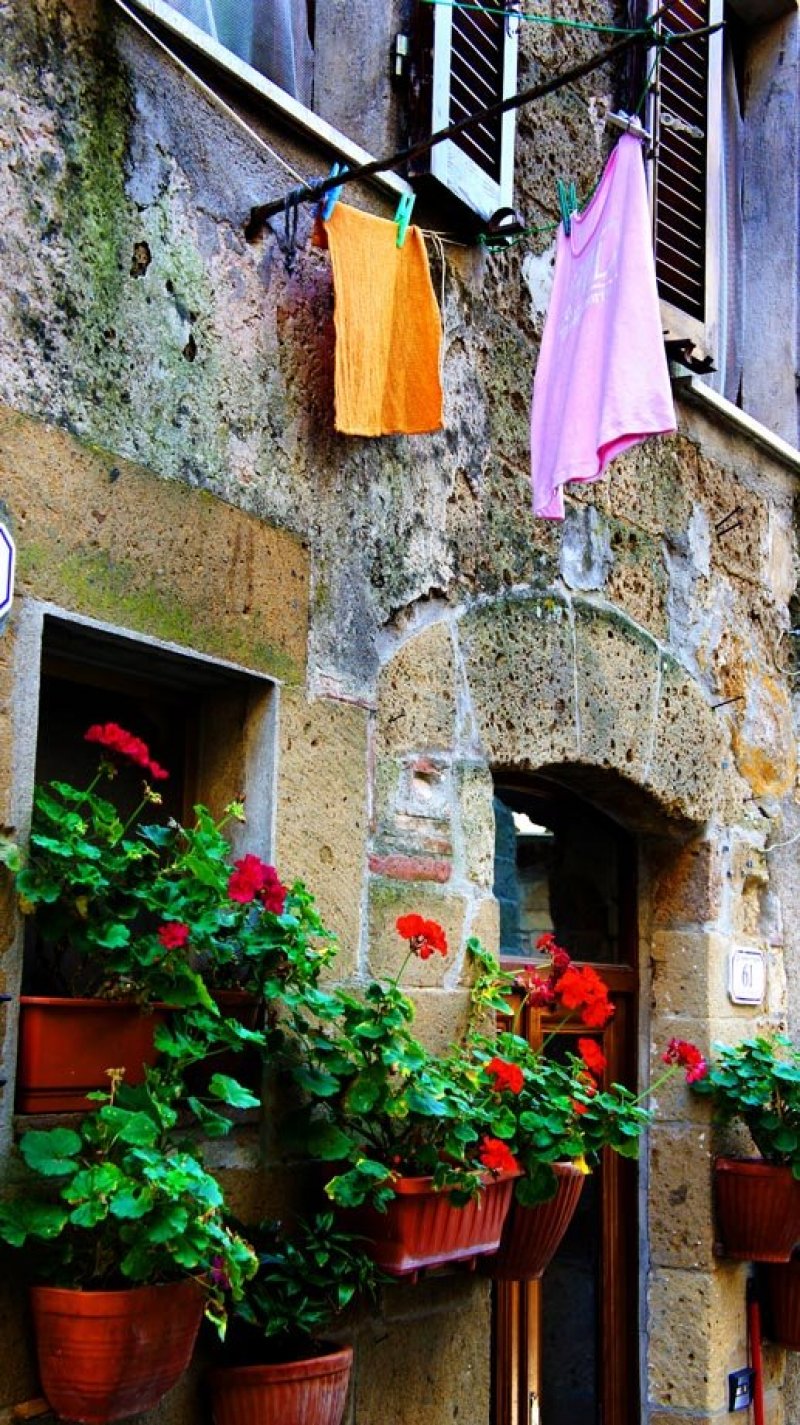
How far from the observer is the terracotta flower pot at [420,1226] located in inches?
119

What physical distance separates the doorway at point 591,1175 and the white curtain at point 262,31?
1773 millimetres

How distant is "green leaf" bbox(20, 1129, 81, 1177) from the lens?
2.46m

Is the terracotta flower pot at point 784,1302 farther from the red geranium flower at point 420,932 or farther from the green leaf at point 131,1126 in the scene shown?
the green leaf at point 131,1126

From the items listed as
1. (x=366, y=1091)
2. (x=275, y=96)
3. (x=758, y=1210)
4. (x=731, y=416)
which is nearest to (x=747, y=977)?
(x=758, y=1210)

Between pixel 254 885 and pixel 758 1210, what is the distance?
2255 mm

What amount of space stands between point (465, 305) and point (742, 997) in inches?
82.1

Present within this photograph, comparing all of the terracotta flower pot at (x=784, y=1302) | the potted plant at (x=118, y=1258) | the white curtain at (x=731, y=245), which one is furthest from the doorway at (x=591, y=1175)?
the potted plant at (x=118, y=1258)

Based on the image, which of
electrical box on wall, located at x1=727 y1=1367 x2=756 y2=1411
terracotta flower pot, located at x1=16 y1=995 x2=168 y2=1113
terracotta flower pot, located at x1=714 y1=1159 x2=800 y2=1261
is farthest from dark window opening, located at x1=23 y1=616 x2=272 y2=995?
→ electrical box on wall, located at x1=727 y1=1367 x2=756 y2=1411

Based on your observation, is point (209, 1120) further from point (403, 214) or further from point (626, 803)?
point (626, 803)

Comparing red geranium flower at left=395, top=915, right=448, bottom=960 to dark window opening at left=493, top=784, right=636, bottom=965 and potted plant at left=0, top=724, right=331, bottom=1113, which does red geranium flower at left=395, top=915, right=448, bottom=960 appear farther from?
dark window opening at left=493, top=784, right=636, bottom=965

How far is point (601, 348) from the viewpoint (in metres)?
3.46

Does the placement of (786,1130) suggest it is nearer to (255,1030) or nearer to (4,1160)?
(255,1030)

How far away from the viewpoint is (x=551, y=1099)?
338cm

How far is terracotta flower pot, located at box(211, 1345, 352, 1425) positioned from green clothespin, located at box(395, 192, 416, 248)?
2159 mm
